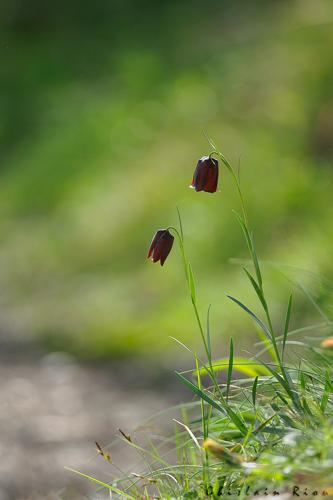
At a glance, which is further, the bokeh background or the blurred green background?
the blurred green background

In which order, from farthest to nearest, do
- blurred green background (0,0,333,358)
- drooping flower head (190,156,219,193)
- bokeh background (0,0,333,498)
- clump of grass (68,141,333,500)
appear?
blurred green background (0,0,333,358) < bokeh background (0,0,333,498) < drooping flower head (190,156,219,193) < clump of grass (68,141,333,500)

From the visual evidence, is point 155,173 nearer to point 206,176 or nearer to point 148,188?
point 148,188

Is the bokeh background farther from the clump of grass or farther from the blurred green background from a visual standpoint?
the clump of grass

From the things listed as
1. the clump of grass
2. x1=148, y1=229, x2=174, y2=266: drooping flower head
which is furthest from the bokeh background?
the clump of grass

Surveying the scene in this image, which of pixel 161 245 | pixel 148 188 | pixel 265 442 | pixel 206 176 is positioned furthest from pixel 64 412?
pixel 265 442

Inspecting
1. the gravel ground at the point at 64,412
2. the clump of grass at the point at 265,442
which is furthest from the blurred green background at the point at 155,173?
the clump of grass at the point at 265,442

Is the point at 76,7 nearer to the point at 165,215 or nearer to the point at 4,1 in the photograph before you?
the point at 4,1

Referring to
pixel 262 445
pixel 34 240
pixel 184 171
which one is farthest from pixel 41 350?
pixel 262 445
